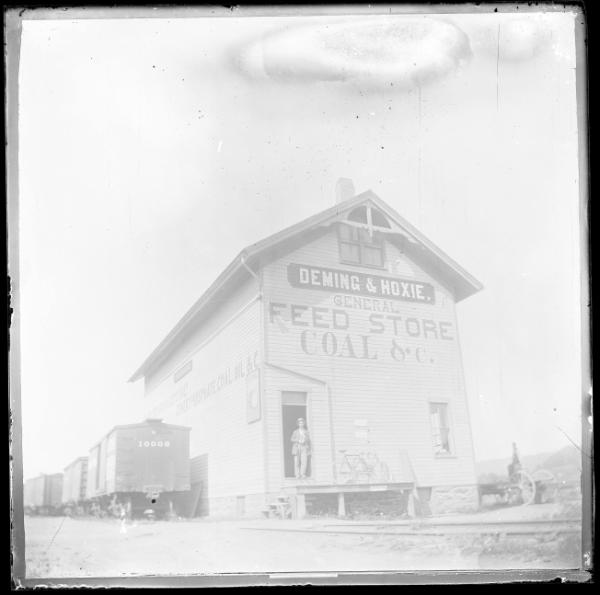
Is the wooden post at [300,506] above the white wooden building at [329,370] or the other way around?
the other way around

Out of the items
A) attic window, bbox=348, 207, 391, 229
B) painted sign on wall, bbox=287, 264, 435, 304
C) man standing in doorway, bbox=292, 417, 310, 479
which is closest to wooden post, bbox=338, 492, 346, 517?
man standing in doorway, bbox=292, 417, 310, 479

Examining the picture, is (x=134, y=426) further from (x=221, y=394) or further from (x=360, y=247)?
(x=360, y=247)

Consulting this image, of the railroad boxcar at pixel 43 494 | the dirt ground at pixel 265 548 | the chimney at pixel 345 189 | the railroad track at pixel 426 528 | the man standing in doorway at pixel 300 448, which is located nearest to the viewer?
the railroad boxcar at pixel 43 494

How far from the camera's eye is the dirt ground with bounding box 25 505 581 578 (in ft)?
12.7

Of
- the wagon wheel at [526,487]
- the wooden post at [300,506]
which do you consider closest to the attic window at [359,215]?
the wooden post at [300,506]

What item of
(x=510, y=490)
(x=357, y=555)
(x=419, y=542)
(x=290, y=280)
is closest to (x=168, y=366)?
(x=290, y=280)

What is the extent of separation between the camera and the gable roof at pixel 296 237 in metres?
4.66

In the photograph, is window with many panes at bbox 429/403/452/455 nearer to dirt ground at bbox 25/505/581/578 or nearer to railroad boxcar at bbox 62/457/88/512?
dirt ground at bbox 25/505/581/578

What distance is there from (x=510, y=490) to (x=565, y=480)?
794 mm

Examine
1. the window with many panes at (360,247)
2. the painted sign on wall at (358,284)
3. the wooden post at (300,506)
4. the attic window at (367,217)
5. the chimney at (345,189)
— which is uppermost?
the chimney at (345,189)

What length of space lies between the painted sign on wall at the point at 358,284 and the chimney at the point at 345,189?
2.49ft

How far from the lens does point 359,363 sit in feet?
16.9

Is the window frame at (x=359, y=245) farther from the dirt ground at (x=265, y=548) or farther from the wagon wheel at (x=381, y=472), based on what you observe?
the dirt ground at (x=265, y=548)

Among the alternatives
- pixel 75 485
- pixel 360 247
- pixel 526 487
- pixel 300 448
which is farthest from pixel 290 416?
pixel 526 487
